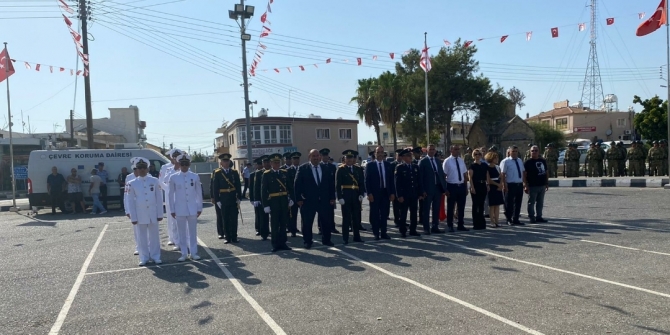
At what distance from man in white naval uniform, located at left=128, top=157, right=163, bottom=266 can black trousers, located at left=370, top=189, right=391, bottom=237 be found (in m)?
4.14

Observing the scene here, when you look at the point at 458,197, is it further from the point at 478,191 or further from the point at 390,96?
the point at 390,96

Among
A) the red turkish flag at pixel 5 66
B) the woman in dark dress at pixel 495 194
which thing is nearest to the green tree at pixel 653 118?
the woman in dark dress at pixel 495 194

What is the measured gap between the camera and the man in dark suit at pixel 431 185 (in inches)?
449

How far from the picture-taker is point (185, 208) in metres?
9.51

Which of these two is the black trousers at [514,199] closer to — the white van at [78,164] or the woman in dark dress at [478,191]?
the woman in dark dress at [478,191]

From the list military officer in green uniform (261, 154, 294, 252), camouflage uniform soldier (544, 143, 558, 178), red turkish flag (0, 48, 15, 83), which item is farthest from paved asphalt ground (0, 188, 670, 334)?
camouflage uniform soldier (544, 143, 558, 178)

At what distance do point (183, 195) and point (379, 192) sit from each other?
3.92 meters

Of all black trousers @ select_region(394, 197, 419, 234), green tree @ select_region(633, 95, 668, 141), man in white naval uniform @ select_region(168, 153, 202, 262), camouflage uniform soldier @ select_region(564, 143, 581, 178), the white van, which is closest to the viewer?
man in white naval uniform @ select_region(168, 153, 202, 262)

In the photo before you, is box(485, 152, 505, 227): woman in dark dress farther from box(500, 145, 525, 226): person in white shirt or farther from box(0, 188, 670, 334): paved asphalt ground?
box(0, 188, 670, 334): paved asphalt ground

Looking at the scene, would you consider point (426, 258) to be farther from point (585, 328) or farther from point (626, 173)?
point (626, 173)

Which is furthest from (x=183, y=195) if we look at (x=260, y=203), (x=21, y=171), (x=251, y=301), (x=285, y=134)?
(x=285, y=134)

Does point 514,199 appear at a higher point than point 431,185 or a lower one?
lower

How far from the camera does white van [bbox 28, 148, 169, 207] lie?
2009 cm

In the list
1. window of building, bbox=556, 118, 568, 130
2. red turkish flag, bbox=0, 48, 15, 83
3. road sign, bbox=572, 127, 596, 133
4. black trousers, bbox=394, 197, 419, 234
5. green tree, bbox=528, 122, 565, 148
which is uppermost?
red turkish flag, bbox=0, 48, 15, 83
